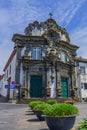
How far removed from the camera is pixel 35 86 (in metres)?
32.2

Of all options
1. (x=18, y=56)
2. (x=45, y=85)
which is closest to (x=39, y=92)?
(x=45, y=85)

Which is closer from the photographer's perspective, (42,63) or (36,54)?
(42,63)

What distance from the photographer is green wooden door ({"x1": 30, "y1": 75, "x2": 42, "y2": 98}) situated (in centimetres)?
3191

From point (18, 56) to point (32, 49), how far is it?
2343 mm

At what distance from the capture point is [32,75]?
32.3 meters

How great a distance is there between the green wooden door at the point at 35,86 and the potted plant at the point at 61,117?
2334 centimetres

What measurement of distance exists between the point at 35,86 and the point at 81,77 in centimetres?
1066

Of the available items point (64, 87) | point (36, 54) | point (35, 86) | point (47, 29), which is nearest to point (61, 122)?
point (35, 86)

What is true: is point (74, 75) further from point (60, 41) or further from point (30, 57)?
point (30, 57)

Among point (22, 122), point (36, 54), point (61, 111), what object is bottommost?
point (22, 122)

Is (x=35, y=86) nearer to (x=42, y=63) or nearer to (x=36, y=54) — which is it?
(x=42, y=63)

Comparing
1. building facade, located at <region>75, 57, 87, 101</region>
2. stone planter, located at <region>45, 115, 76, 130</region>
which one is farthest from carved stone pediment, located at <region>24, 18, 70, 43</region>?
stone planter, located at <region>45, 115, 76, 130</region>

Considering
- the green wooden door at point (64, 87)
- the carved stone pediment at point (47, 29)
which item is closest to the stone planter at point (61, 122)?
the green wooden door at point (64, 87)

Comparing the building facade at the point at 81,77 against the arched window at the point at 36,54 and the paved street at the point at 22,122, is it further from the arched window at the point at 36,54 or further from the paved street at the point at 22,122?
the paved street at the point at 22,122
